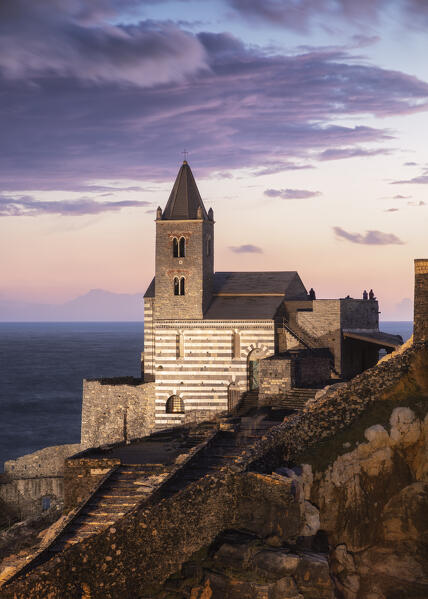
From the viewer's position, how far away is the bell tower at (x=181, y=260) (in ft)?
157

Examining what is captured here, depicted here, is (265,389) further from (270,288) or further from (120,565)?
(120,565)

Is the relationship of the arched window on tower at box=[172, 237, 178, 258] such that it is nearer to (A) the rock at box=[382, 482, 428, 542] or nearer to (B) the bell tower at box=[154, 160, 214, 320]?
(B) the bell tower at box=[154, 160, 214, 320]

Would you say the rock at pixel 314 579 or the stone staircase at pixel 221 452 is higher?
the stone staircase at pixel 221 452

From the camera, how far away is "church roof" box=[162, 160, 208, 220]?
48.3 m

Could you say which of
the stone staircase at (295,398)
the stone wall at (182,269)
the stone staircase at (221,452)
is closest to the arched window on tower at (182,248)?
the stone wall at (182,269)

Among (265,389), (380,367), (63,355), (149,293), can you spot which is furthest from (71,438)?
(63,355)

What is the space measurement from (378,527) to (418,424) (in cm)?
368

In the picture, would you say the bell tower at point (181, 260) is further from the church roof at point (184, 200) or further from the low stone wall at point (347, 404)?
the low stone wall at point (347, 404)

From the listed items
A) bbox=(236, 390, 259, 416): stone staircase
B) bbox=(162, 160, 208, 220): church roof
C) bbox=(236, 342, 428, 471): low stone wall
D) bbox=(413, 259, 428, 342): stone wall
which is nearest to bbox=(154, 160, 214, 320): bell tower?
bbox=(162, 160, 208, 220): church roof

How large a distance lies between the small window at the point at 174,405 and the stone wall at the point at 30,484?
22.7 ft

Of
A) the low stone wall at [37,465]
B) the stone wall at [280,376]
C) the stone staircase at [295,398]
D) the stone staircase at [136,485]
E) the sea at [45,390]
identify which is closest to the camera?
the stone staircase at [136,485]

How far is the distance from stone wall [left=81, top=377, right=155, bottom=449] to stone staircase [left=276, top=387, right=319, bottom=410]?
12356 millimetres

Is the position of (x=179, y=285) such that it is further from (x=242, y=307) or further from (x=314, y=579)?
(x=314, y=579)

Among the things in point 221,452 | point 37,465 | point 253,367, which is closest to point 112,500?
point 221,452
